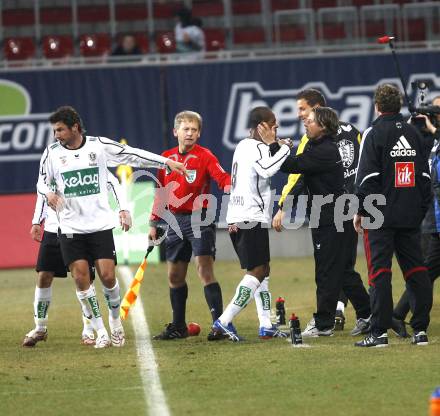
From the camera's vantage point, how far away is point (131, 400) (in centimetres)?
772

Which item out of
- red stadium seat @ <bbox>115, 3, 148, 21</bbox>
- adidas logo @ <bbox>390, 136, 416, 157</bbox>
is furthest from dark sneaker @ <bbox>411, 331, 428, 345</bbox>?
red stadium seat @ <bbox>115, 3, 148, 21</bbox>

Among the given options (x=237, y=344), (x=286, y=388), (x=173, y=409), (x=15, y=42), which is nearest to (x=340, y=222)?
(x=237, y=344)

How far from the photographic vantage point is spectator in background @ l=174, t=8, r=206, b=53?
2166 cm

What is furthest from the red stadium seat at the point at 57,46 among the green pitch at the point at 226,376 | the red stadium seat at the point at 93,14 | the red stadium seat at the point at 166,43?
the green pitch at the point at 226,376

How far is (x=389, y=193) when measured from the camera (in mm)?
9766

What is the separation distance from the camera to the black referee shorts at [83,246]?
10391 millimetres

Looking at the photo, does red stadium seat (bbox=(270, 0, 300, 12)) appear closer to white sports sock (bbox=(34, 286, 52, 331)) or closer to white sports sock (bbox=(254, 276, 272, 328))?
white sports sock (bbox=(254, 276, 272, 328))

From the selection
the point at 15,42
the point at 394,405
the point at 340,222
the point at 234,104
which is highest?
the point at 15,42

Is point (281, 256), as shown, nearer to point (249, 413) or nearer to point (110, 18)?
point (110, 18)

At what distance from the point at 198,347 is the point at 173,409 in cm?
287

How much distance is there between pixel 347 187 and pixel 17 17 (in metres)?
13.5

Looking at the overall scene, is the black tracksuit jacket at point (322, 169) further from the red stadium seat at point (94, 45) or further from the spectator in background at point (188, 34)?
the red stadium seat at point (94, 45)

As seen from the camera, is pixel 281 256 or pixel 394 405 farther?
pixel 281 256

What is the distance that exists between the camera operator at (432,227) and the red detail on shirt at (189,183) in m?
1.87
